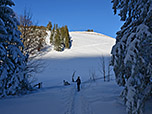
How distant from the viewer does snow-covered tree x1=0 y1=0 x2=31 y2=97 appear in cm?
680

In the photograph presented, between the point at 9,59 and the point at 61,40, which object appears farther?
the point at 61,40

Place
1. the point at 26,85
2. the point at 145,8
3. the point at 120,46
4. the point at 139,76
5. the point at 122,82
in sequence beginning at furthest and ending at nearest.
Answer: the point at 26,85
the point at 122,82
the point at 120,46
the point at 145,8
the point at 139,76

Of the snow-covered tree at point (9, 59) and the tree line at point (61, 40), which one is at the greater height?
the tree line at point (61, 40)

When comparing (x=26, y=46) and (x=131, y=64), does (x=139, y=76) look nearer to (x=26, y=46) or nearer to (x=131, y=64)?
(x=131, y=64)

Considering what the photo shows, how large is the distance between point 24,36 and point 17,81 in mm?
3713

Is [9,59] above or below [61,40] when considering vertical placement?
below

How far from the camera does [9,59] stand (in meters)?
7.17

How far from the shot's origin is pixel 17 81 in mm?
7297

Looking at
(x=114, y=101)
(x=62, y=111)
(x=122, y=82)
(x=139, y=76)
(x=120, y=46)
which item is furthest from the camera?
(x=114, y=101)

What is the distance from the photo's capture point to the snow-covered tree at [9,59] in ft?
22.3

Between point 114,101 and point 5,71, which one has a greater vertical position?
point 5,71

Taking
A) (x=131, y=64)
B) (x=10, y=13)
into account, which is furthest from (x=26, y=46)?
(x=131, y=64)

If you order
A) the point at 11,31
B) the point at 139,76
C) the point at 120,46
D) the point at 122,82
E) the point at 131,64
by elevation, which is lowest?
the point at 122,82

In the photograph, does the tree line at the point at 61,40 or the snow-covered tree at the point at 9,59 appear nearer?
the snow-covered tree at the point at 9,59
